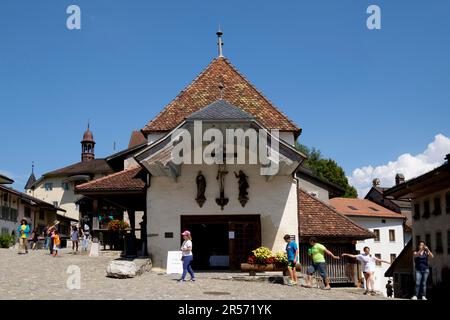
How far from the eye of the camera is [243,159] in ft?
72.6

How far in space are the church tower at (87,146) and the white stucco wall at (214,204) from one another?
78.1 m

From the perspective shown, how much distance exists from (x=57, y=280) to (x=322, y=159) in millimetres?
59392

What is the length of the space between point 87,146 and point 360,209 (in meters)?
52.2

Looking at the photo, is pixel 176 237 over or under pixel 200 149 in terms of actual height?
under

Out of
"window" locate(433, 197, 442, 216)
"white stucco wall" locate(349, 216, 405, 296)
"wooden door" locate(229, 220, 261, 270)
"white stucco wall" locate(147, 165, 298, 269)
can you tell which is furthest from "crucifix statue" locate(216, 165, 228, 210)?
"white stucco wall" locate(349, 216, 405, 296)

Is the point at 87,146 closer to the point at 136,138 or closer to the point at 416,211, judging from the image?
the point at 136,138

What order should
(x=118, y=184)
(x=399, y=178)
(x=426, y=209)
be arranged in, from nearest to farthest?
1. (x=118, y=184)
2. (x=426, y=209)
3. (x=399, y=178)

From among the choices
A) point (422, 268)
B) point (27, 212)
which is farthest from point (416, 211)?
point (27, 212)

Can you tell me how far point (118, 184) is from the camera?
24.3 meters

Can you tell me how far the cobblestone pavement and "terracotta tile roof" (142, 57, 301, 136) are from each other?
8.06 meters

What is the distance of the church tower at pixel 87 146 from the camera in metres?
97.8

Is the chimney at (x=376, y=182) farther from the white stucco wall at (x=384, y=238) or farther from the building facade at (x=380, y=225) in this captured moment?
the white stucco wall at (x=384, y=238)
